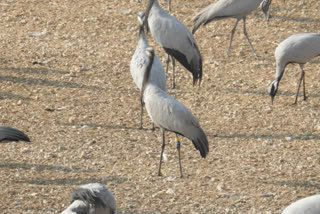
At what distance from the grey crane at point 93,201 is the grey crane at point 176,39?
4.78 metres

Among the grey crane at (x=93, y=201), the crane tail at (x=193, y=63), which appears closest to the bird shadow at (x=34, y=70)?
the crane tail at (x=193, y=63)

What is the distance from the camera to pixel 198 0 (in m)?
14.3

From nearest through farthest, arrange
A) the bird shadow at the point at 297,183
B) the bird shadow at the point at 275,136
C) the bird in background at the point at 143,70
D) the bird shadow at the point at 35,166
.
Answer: the bird shadow at the point at 297,183
the bird shadow at the point at 35,166
the bird in background at the point at 143,70
the bird shadow at the point at 275,136

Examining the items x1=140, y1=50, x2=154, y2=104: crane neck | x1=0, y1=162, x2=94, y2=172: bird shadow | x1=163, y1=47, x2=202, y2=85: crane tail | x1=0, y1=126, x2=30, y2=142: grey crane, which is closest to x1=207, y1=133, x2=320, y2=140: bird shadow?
x1=140, y1=50, x2=154, y2=104: crane neck

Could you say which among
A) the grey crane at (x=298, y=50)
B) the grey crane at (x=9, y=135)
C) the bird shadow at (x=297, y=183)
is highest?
the grey crane at (x=298, y=50)

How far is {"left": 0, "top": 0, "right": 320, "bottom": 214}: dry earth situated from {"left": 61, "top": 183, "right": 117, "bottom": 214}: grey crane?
4.96 ft

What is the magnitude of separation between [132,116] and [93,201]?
13.2ft

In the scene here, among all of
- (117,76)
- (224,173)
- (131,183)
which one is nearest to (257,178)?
(224,173)

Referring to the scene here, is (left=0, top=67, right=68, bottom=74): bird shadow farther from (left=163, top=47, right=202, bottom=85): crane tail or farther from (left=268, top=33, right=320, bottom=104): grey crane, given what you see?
(left=268, top=33, right=320, bottom=104): grey crane

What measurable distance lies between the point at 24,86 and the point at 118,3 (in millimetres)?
3626

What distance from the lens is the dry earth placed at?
26.9 feet

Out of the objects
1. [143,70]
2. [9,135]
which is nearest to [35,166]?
[9,135]

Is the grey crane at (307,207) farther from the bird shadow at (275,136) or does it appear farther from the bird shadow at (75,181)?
the bird shadow at (275,136)

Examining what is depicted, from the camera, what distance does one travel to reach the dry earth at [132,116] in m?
8.20
